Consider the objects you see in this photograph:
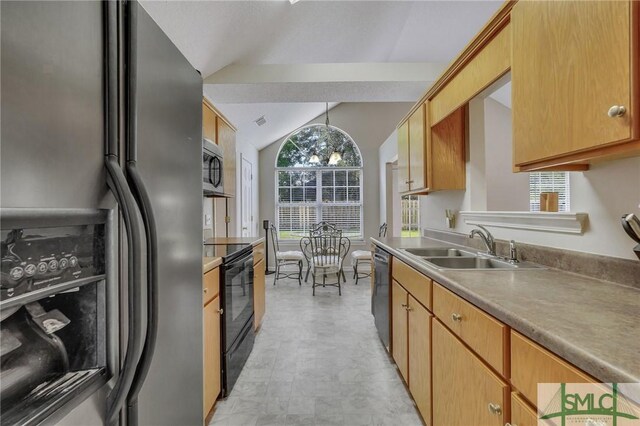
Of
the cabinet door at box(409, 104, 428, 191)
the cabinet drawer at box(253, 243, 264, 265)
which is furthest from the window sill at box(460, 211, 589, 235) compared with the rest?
the cabinet drawer at box(253, 243, 264, 265)

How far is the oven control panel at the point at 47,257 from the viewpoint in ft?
1.78

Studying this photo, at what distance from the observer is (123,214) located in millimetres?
697

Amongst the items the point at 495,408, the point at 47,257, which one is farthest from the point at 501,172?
the point at 47,257

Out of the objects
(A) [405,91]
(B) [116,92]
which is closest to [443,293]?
(B) [116,92]

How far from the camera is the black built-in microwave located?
2180 millimetres

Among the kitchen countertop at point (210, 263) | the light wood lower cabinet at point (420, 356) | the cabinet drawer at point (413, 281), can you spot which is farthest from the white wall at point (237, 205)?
the light wood lower cabinet at point (420, 356)

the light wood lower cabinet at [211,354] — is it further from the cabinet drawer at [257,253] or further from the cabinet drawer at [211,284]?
the cabinet drawer at [257,253]

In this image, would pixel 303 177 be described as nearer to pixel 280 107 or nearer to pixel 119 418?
pixel 280 107

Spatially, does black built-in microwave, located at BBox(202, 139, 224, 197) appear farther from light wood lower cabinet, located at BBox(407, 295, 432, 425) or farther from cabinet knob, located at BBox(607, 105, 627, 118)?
cabinet knob, located at BBox(607, 105, 627, 118)

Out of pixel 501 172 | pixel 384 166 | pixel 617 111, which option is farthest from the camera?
pixel 384 166

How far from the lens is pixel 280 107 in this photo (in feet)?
15.0

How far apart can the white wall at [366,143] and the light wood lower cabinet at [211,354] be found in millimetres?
4547

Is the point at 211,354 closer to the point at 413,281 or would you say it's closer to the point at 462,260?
the point at 413,281

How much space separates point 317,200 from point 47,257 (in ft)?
19.1
